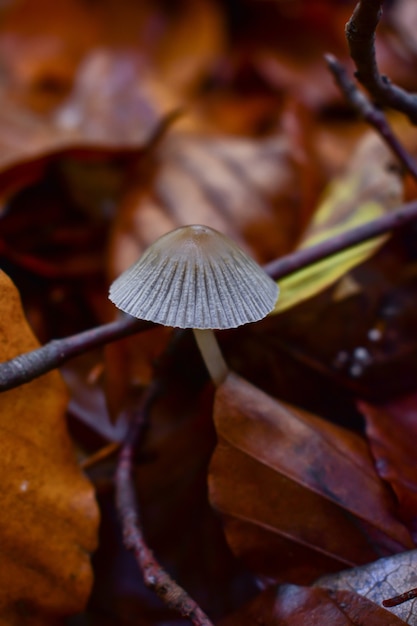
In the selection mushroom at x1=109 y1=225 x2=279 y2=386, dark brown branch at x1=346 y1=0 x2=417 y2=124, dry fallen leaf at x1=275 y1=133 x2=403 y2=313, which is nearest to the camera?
dark brown branch at x1=346 y1=0 x2=417 y2=124

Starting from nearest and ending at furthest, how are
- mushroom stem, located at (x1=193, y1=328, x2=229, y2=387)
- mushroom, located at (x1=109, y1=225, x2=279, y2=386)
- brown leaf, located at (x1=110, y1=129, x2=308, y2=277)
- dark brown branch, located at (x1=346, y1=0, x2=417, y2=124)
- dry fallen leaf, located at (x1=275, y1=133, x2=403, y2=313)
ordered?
1. dark brown branch, located at (x1=346, y1=0, x2=417, y2=124)
2. mushroom, located at (x1=109, y1=225, x2=279, y2=386)
3. mushroom stem, located at (x1=193, y1=328, x2=229, y2=387)
4. dry fallen leaf, located at (x1=275, y1=133, x2=403, y2=313)
5. brown leaf, located at (x1=110, y1=129, x2=308, y2=277)

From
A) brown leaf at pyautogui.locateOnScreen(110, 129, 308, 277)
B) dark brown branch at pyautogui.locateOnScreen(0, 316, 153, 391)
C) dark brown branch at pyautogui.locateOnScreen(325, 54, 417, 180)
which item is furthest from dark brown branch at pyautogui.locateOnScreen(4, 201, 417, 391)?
brown leaf at pyautogui.locateOnScreen(110, 129, 308, 277)

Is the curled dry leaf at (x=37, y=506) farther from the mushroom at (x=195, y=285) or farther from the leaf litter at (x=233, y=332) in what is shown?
the mushroom at (x=195, y=285)

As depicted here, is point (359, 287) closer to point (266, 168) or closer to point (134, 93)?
point (266, 168)

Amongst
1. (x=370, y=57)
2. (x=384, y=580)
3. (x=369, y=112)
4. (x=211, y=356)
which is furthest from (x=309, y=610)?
(x=369, y=112)

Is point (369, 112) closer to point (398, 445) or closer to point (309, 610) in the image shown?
point (398, 445)

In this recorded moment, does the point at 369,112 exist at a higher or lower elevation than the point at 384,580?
higher

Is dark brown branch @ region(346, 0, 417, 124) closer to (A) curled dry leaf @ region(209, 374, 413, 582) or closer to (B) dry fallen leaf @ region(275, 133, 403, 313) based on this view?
(B) dry fallen leaf @ region(275, 133, 403, 313)
